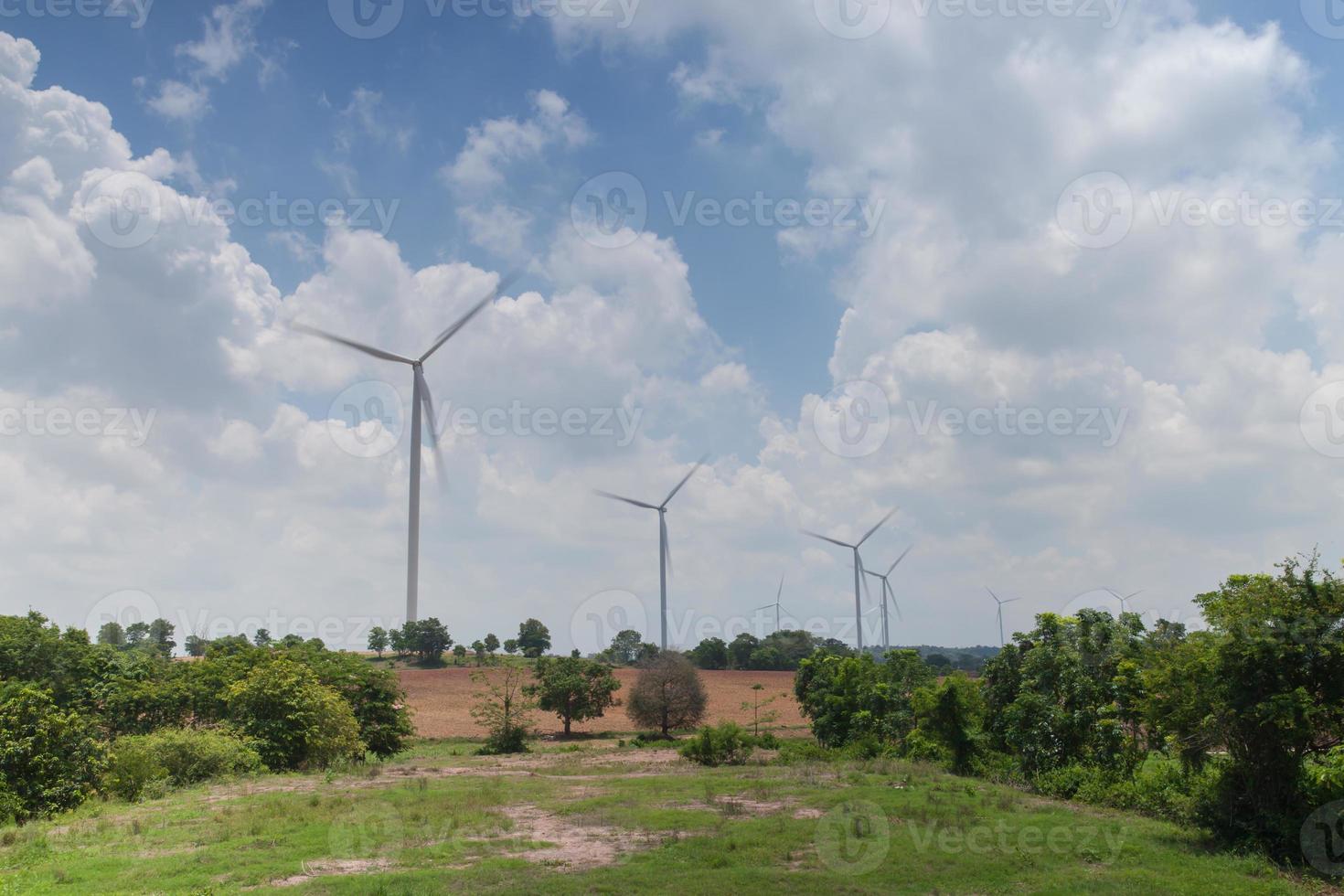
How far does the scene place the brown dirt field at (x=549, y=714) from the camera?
73.7m

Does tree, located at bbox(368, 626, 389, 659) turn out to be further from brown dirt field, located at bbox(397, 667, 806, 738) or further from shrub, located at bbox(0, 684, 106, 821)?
shrub, located at bbox(0, 684, 106, 821)

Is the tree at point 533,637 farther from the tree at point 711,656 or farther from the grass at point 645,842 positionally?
the grass at point 645,842

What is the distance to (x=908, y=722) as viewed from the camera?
154 ft

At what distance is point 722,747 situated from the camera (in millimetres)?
45344

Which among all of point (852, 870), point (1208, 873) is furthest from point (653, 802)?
point (1208, 873)

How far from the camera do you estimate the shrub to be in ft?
90.9

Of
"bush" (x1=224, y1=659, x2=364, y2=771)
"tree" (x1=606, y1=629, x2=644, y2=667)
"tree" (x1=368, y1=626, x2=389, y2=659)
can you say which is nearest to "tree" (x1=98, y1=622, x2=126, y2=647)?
"tree" (x1=368, y1=626, x2=389, y2=659)

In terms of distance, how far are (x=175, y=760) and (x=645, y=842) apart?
79.5 ft

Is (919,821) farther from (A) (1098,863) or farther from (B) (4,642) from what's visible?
(B) (4,642)

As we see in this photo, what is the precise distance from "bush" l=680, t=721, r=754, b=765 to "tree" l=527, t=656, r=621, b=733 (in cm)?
2620

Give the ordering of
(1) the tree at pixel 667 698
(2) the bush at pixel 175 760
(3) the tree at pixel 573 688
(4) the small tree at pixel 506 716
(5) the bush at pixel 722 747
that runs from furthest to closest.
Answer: (3) the tree at pixel 573 688 < (1) the tree at pixel 667 698 < (4) the small tree at pixel 506 716 < (5) the bush at pixel 722 747 < (2) the bush at pixel 175 760

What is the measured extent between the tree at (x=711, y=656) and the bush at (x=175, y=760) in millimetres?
91398

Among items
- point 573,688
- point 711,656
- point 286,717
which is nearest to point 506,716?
point 573,688

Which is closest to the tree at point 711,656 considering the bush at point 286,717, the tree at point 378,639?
the tree at point 378,639
